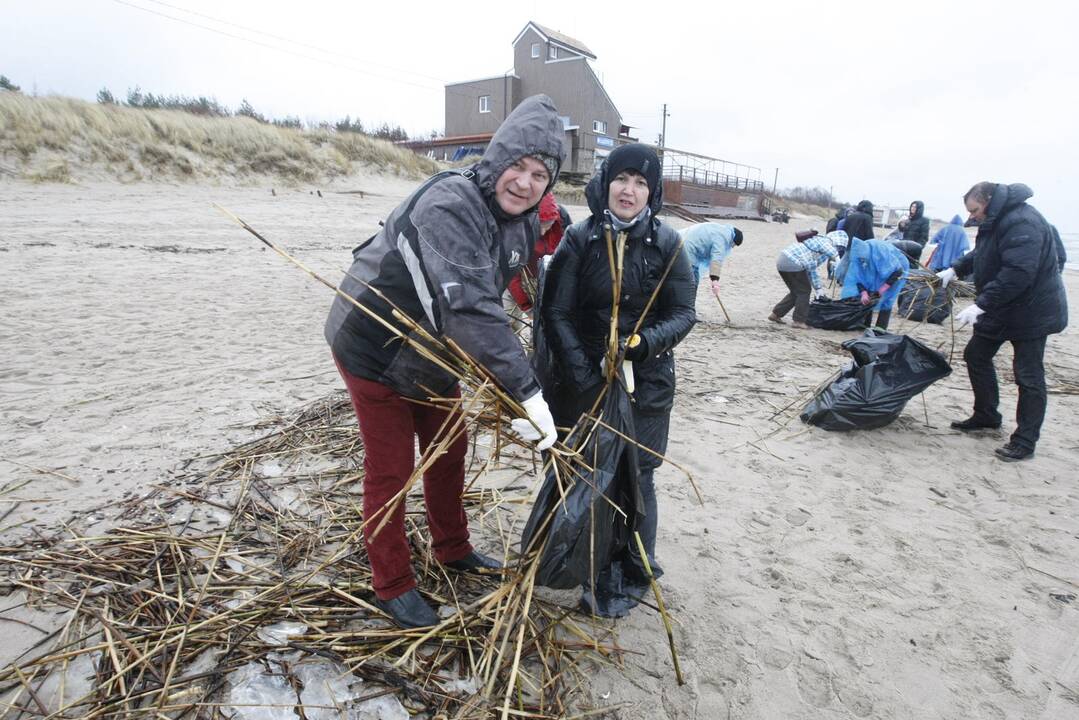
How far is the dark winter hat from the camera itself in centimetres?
212

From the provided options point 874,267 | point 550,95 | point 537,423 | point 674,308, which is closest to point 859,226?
point 874,267

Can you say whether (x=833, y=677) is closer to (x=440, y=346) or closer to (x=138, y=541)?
(x=440, y=346)

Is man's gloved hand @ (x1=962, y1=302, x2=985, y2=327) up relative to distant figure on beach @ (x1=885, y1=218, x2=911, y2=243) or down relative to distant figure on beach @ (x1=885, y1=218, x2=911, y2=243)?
down

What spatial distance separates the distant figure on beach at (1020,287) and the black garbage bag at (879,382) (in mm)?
369

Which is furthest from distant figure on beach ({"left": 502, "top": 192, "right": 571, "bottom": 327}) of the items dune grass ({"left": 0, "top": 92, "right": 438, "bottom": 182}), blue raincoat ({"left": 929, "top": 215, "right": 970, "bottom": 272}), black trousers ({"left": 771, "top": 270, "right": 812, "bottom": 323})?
dune grass ({"left": 0, "top": 92, "right": 438, "bottom": 182})

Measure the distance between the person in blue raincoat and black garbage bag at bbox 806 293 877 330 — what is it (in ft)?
0.41

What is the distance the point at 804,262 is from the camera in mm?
7035

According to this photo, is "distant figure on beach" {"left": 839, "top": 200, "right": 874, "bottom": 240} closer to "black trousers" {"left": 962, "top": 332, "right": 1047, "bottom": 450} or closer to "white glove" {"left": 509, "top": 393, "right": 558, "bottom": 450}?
"black trousers" {"left": 962, "top": 332, "right": 1047, "bottom": 450}

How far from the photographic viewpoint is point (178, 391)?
13.1 ft

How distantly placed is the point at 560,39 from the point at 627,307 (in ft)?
105

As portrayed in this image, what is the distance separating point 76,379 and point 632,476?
4.11m

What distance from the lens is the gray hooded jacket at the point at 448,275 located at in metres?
1.60

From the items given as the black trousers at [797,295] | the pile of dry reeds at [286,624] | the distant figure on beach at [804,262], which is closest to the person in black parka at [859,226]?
the distant figure on beach at [804,262]

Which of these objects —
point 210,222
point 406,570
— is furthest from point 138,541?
point 210,222
